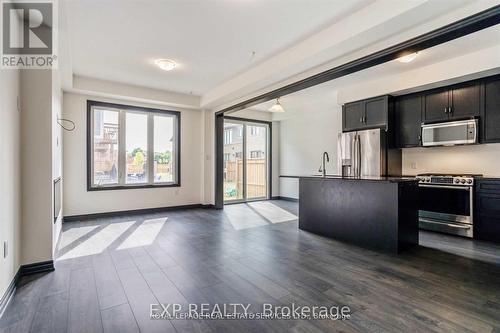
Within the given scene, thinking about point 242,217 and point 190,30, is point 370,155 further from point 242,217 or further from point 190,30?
point 190,30

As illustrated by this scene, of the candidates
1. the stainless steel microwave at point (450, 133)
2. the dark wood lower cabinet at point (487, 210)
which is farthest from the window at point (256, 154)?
the dark wood lower cabinet at point (487, 210)

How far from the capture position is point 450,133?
13.6 feet

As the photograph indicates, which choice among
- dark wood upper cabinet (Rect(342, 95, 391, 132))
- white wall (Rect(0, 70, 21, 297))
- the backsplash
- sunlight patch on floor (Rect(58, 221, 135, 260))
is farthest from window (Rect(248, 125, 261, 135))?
white wall (Rect(0, 70, 21, 297))

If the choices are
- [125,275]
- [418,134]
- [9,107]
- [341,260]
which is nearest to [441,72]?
[418,134]

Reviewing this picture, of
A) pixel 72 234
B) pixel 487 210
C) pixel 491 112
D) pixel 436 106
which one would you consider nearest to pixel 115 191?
pixel 72 234

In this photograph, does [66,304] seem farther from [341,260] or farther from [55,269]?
[341,260]

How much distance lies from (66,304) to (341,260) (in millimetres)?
2717

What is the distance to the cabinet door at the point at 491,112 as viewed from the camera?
3689 mm

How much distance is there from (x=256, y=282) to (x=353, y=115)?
4068mm

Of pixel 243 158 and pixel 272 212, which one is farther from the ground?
pixel 243 158

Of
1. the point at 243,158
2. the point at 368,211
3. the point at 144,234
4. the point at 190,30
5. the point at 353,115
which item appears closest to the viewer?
the point at 190,30

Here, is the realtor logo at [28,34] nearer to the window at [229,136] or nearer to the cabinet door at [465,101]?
the window at [229,136]

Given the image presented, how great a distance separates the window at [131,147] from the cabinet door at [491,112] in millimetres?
5754

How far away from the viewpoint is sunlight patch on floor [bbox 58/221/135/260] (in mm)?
3209
